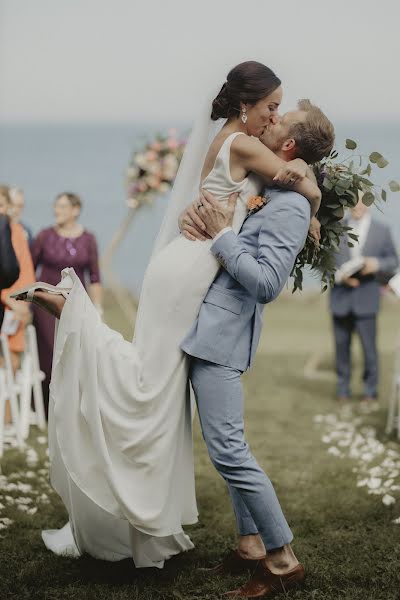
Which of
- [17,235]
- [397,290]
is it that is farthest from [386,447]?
[17,235]

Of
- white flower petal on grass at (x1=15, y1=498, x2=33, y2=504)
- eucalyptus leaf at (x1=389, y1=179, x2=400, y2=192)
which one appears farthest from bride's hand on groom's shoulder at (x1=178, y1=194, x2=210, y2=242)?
white flower petal on grass at (x1=15, y1=498, x2=33, y2=504)

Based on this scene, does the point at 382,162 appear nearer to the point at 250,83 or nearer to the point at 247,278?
the point at 250,83

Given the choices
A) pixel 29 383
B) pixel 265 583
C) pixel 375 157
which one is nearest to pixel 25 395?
pixel 29 383

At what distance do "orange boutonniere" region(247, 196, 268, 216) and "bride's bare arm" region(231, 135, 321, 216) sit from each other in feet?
0.27

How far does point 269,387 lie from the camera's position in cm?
1064

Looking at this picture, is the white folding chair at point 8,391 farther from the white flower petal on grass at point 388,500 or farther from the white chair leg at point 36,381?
the white flower petal on grass at point 388,500

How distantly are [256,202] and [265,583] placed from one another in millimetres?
1586

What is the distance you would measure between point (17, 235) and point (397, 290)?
10.3 feet

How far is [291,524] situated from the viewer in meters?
5.06

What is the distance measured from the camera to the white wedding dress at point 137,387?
372 centimetres

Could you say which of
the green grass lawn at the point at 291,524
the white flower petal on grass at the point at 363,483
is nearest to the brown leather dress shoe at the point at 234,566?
the green grass lawn at the point at 291,524

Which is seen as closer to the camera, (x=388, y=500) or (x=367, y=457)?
(x=388, y=500)

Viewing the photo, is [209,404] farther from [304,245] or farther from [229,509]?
[229,509]

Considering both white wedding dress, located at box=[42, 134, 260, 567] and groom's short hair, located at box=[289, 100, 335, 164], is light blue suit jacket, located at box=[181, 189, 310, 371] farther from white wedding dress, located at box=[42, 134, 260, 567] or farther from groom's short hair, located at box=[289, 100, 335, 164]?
groom's short hair, located at box=[289, 100, 335, 164]
